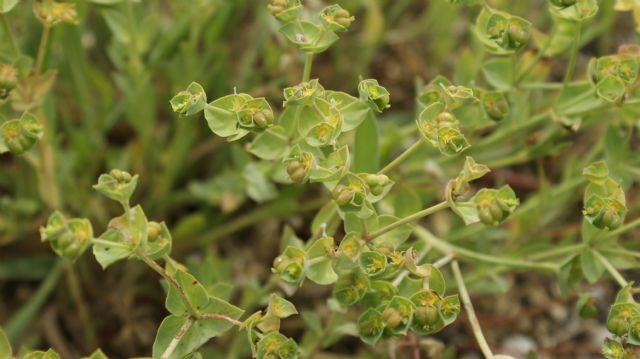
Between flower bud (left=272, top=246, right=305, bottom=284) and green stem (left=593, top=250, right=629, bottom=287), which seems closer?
Result: flower bud (left=272, top=246, right=305, bottom=284)

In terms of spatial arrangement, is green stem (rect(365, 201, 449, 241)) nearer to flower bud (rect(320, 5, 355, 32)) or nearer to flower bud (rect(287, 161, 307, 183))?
flower bud (rect(287, 161, 307, 183))

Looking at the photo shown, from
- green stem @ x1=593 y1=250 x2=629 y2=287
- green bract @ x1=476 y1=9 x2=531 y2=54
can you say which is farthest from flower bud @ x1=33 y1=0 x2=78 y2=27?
green stem @ x1=593 y1=250 x2=629 y2=287

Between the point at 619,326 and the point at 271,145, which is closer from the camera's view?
the point at 619,326

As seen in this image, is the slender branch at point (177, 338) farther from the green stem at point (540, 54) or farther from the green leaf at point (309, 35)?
the green stem at point (540, 54)

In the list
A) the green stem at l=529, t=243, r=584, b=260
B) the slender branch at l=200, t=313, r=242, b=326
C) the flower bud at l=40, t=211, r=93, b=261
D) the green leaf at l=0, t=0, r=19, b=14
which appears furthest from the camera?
the green stem at l=529, t=243, r=584, b=260

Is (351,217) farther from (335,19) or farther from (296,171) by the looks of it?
(335,19)

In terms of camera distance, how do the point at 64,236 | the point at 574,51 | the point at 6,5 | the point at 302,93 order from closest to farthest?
the point at 64,236, the point at 302,93, the point at 6,5, the point at 574,51

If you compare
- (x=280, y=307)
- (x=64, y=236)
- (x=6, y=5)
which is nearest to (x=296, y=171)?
(x=280, y=307)
